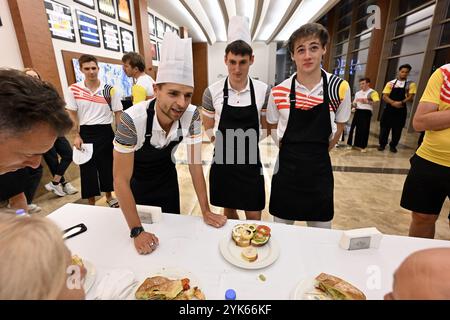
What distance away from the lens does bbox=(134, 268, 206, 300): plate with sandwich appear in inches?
28.3

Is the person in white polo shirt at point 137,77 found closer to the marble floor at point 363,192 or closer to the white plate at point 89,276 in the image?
the marble floor at point 363,192

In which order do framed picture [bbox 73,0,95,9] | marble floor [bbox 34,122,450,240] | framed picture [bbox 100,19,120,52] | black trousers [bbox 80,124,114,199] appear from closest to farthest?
marble floor [bbox 34,122,450,240], black trousers [bbox 80,124,114,199], framed picture [bbox 73,0,95,9], framed picture [bbox 100,19,120,52]

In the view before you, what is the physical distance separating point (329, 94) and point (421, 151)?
26.8 inches

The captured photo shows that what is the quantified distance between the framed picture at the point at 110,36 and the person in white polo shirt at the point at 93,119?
3.18 meters

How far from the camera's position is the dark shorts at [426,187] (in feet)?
4.49

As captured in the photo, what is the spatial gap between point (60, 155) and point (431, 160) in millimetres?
3648

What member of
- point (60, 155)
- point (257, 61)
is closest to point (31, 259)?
point (60, 155)

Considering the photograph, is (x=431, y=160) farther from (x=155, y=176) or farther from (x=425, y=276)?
(x=155, y=176)

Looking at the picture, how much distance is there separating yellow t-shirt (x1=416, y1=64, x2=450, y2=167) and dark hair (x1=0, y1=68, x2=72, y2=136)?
1804 millimetres

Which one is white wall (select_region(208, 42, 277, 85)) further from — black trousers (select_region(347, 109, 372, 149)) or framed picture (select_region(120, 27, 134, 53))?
black trousers (select_region(347, 109, 372, 149))

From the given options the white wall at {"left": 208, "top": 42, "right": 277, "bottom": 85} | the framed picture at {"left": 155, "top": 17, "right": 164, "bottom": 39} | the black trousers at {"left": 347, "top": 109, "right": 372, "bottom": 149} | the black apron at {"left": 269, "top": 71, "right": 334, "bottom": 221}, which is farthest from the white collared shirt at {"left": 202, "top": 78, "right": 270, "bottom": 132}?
the white wall at {"left": 208, "top": 42, "right": 277, "bottom": 85}

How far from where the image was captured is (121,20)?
18.4 feet

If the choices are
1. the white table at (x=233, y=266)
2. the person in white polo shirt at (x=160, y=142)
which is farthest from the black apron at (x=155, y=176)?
the white table at (x=233, y=266)
